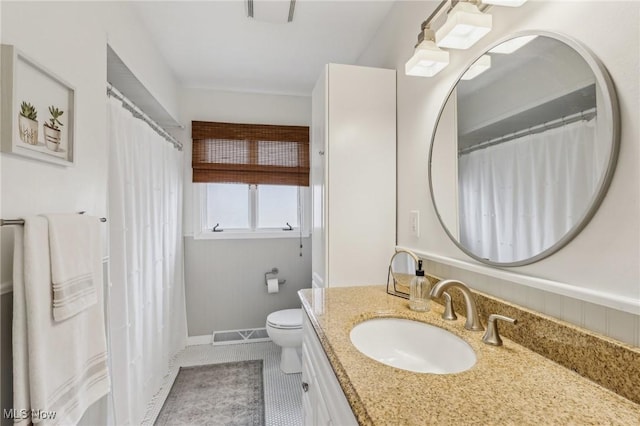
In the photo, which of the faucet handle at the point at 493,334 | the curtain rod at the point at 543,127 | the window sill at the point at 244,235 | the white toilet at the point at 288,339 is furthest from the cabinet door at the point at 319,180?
the window sill at the point at 244,235

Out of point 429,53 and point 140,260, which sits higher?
point 429,53

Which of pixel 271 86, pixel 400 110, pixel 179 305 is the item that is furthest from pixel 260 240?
pixel 400 110

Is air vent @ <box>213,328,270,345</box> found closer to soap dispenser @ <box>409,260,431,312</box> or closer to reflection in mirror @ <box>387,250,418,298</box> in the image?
reflection in mirror @ <box>387,250,418,298</box>

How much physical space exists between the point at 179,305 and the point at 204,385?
78cm

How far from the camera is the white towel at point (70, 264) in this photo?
92 cm

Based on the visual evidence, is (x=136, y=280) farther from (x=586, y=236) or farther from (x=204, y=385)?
(x=586, y=236)


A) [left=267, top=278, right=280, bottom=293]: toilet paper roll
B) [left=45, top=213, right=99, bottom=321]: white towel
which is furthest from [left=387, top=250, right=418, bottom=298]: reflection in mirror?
[left=267, top=278, right=280, bottom=293]: toilet paper roll

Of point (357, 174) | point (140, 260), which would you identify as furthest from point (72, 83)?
point (357, 174)

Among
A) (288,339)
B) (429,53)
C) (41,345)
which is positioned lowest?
(288,339)

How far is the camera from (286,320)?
2.44 metres

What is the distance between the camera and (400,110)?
168 centimetres

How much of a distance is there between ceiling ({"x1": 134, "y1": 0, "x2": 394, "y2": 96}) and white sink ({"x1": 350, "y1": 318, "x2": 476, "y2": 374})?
170cm

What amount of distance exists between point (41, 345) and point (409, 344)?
1149 millimetres

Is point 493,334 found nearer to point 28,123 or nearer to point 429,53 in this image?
point 429,53
